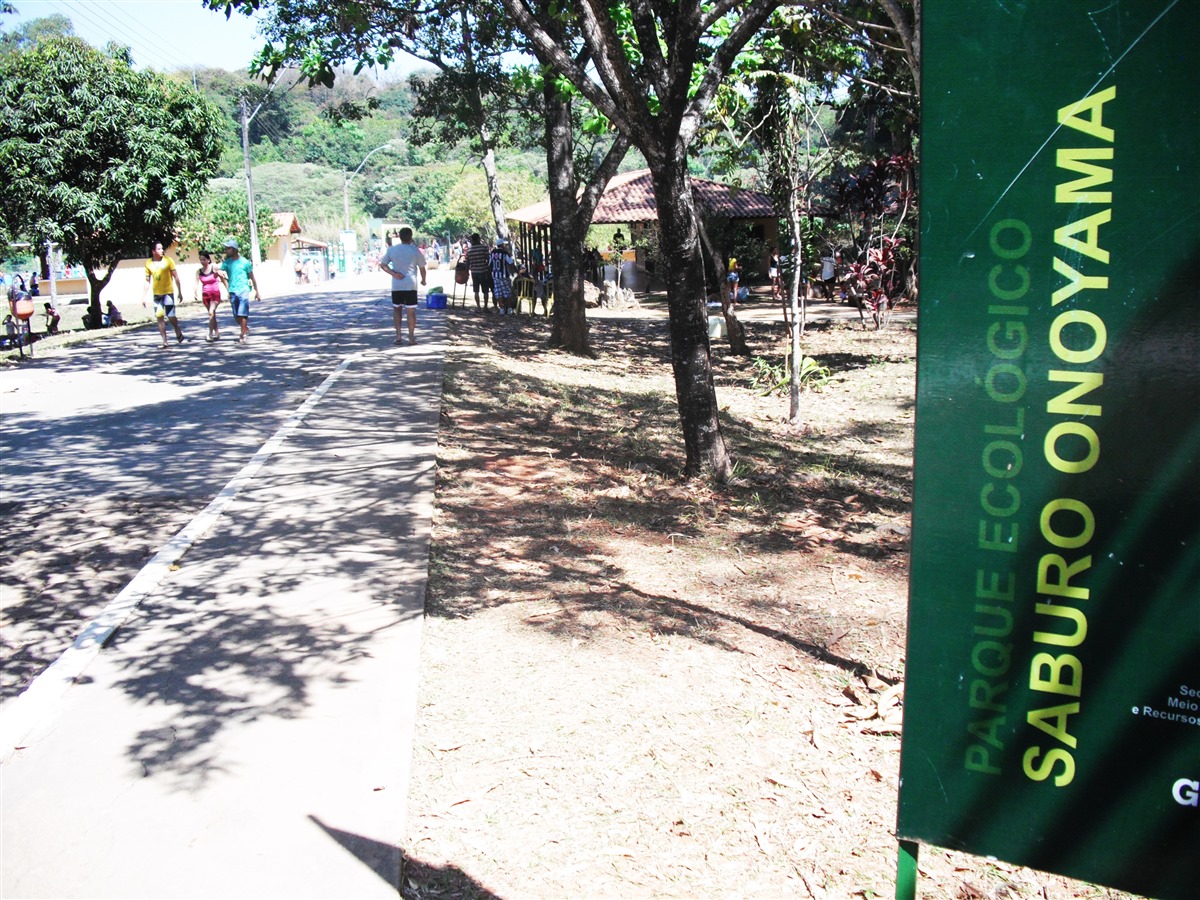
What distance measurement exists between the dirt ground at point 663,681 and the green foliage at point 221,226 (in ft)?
125

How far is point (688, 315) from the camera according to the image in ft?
24.8

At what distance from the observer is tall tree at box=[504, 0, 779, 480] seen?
23.2 feet

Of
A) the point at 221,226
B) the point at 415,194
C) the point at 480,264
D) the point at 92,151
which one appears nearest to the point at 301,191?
the point at 415,194

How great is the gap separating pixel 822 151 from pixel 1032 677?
10267 mm

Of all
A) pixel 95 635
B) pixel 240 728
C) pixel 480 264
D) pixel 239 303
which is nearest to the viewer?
pixel 240 728

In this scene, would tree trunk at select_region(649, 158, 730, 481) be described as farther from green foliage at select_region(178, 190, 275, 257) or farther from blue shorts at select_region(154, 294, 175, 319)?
green foliage at select_region(178, 190, 275, 257)

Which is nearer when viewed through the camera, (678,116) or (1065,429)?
(1065,429)

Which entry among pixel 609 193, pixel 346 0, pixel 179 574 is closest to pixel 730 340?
pixel 346 0

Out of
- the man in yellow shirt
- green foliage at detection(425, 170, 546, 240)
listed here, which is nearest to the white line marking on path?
the man in yellow shirt

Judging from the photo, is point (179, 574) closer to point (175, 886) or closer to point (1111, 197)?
point (175, 886)

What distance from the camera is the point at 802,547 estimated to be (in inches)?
256

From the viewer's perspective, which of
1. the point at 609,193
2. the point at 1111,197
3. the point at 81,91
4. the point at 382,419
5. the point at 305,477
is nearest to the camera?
the point at 1111,197

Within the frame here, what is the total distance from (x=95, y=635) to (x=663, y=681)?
2778mm

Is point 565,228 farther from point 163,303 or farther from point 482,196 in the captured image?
point 482,196
